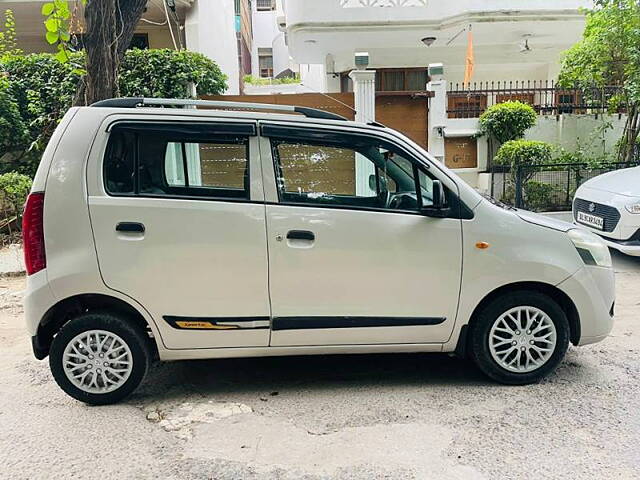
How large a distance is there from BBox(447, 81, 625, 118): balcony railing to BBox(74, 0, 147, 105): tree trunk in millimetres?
7026

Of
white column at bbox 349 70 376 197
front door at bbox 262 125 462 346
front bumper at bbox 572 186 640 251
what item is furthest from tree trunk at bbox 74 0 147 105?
front bumper at bbox 572 186 640 251

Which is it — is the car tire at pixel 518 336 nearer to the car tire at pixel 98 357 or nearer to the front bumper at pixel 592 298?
the front bumper at pixel 592 298

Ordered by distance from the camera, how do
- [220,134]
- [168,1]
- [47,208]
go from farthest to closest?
[168,1] → [220,134] → [47,208]

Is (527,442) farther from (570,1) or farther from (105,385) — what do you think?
(570,1)

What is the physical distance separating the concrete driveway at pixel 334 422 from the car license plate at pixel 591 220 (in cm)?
319

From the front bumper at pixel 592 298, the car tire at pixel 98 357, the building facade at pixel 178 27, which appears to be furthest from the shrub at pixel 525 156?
the car tire at pixel 98 357

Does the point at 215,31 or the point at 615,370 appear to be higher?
the point at 215,31

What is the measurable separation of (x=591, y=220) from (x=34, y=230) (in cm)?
706

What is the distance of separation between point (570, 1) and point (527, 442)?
1301cm

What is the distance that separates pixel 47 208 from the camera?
351 centimetres

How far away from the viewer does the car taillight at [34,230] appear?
351 cm

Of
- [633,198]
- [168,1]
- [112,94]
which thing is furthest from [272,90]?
[633,198]

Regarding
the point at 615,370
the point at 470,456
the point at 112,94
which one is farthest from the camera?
the point at 112,94

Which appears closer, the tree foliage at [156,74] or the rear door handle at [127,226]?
the rear door handle at [127,226]
